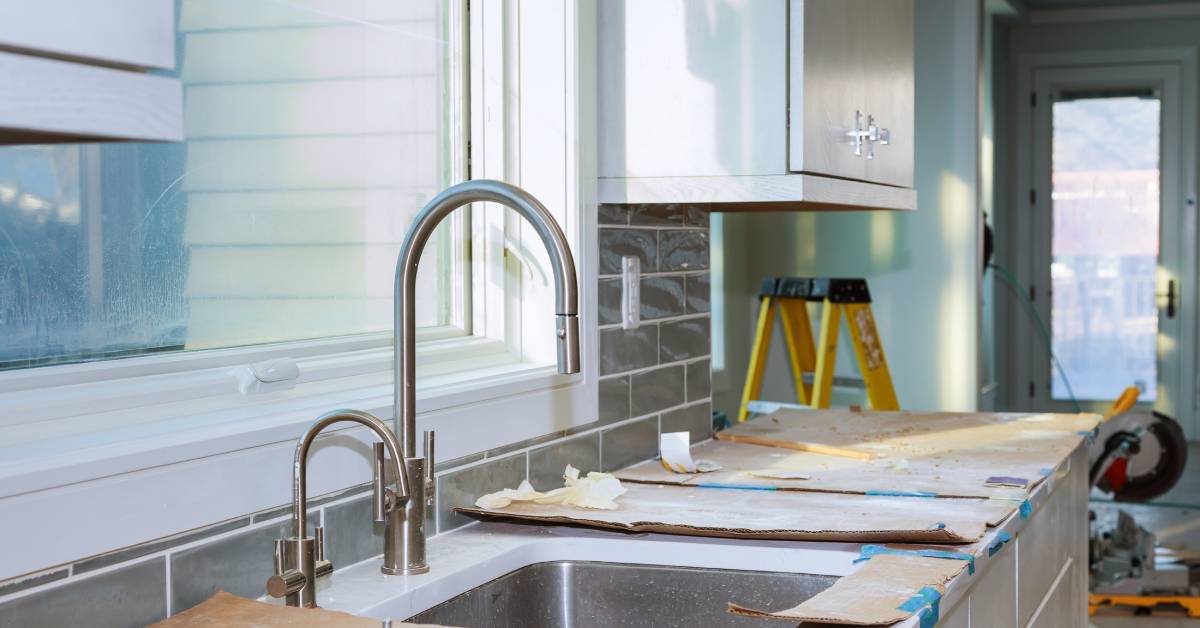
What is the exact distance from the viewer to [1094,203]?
8789 millimetres

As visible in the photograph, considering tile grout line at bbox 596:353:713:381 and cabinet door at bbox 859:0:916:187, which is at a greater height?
cabinet door at bbox 859:0:916:187

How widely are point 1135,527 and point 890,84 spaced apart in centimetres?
298

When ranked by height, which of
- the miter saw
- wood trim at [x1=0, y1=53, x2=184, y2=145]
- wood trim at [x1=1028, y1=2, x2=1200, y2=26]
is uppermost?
wood trim at [x1=1028, y1=2, x2=1200, y2=26]

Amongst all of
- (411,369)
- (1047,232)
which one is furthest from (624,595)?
(1047,232)

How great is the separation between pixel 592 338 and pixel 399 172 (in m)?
0.46

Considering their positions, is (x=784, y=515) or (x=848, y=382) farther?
(x=848, y=382)

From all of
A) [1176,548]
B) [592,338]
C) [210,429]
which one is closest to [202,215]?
[210,429]

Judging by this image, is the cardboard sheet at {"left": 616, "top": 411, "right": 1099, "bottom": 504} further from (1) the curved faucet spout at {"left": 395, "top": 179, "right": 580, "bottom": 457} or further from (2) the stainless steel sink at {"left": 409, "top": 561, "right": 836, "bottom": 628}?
(1) the curved faucet spout at {"left": 395, "top": 179, "right": 580, "bottom": 457}

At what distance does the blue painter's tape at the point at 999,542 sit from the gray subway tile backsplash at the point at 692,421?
0.85 metres

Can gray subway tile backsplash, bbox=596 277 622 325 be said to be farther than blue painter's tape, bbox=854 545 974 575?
Yes

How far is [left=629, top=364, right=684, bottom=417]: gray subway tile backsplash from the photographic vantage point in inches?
94.1

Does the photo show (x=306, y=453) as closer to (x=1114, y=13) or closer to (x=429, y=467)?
(x=429, y=467)

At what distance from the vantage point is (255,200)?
5.57 ft

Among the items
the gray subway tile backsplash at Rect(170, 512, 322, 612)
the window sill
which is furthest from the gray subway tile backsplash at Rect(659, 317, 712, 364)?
the gray subway tile backsplash at Rect(170, 512, 322, 612)
